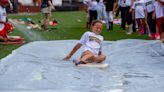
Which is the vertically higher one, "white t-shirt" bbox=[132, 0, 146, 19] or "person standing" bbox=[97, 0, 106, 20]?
"white t-shirt" bbox=[132, 0, 146, 19]

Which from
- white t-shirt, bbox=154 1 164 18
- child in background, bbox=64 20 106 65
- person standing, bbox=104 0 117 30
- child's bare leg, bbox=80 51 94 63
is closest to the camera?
child's bare leg, bbox=80 51 94 63

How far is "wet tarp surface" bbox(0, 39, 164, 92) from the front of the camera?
7.09 m

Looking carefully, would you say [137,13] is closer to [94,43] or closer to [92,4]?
[92,4]

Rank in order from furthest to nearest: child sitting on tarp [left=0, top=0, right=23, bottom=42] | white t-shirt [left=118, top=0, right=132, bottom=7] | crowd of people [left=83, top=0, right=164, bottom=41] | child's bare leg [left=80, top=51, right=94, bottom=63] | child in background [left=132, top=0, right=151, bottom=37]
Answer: white t-shirt [left=118, top=0, right=132, bottom=7] → child in background [left=132, top=0, right=151, bottom=37] → crowd of people [left=83, top=0, right=164, bottom=41] → child sitting on tarp [left=0, top=0, right=23, bottom=42] → child's bare leg [left=80, top=51, right=94, bottom=63]

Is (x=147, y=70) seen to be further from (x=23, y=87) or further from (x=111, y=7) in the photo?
(x=111, y=7)

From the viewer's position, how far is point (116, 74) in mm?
8367

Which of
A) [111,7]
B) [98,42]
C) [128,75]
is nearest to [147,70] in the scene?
[128,75]

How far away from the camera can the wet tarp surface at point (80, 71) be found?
709 cm

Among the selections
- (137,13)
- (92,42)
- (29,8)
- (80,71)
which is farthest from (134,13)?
(29,8)

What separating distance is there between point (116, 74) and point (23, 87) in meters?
1.91

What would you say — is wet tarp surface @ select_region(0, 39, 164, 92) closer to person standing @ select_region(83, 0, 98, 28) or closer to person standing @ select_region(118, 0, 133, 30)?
person standing @ select_region(118, 0, 133, 30)

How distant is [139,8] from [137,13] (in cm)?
27

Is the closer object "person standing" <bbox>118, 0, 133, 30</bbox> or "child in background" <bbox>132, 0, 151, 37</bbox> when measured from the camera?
"child in background" <bbox>132, 0, 151, 37</bbox>

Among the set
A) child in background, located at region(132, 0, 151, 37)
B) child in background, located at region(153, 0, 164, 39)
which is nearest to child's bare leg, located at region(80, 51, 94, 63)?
child in background, located at region(153, 0, 164, 39)
